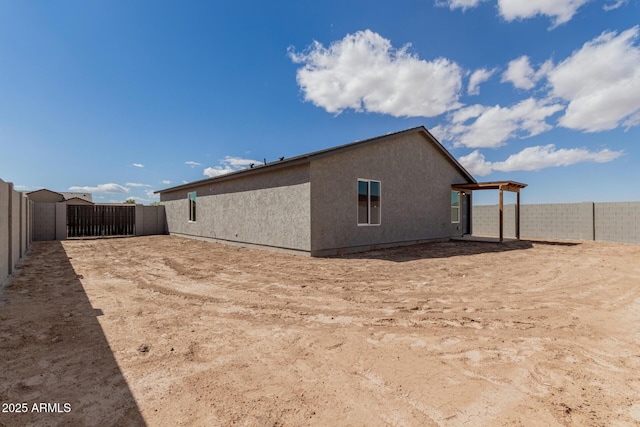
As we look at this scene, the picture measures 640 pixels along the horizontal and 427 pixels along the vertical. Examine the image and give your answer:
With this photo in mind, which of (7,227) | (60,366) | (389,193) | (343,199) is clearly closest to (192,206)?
(7,227)

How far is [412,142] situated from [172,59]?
34.7 ft

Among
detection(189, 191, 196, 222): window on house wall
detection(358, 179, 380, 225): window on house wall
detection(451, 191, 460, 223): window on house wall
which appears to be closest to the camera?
detection(358, 179, 380, 225): window on house wall

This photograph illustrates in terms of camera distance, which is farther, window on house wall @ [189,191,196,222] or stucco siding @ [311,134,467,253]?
window on house wall @ [189,191,196,222]

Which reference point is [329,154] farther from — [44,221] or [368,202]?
[44,221]

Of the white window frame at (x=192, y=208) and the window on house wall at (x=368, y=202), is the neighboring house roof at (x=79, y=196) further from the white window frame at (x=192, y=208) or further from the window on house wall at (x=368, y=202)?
the window on house wall at (x=368, y=202)

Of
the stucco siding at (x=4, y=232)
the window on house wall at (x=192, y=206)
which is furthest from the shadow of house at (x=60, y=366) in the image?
the window on house wall at (x=192, y=206)

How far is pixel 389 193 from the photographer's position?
11.7m

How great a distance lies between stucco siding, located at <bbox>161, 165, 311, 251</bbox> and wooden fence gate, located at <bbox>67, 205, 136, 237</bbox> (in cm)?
600

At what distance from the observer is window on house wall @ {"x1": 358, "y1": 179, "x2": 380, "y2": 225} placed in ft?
35.1

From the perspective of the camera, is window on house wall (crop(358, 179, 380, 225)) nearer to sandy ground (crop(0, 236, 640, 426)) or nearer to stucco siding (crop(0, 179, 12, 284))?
sandy ground (crop(0, 236, 640, 426))

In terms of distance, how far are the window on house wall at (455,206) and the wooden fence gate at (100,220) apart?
1992cm

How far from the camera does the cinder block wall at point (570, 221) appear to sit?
1378 cm

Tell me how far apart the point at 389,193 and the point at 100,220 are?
17.8 meters

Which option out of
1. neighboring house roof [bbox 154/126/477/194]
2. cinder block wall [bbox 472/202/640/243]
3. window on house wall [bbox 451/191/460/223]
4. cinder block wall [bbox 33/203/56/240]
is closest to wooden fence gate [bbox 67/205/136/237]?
cinder block wall [bbox 33/203/56/240]
